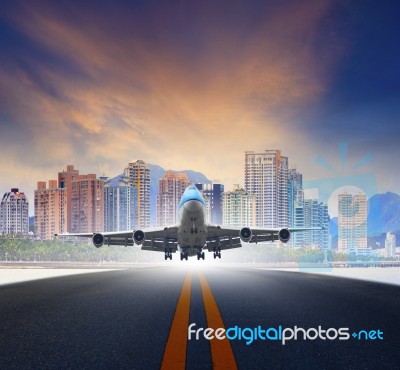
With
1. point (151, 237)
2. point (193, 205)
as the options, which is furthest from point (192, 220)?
point (151, 237)

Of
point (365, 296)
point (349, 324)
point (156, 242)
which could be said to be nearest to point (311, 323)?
point (349, 324)

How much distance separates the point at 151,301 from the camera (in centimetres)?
1065

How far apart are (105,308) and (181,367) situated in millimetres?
5070

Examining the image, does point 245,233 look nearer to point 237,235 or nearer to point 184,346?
point 237,235

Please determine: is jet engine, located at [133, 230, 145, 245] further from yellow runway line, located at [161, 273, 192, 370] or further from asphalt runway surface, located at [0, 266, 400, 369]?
yellow runway line, located at [161, 273, 192, 370]

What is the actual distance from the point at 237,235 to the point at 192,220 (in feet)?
32.9

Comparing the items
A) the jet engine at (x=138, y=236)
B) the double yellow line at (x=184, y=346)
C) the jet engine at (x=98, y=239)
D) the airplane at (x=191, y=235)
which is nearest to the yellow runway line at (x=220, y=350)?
the double yellow line at (x=184, y=346)

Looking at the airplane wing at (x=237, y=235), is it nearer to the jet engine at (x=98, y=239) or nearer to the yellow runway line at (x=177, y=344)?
the jet engine at (x=98, y=239)

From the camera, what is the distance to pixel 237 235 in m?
43.8

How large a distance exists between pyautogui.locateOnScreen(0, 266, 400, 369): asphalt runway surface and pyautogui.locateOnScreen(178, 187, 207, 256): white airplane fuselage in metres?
22.0

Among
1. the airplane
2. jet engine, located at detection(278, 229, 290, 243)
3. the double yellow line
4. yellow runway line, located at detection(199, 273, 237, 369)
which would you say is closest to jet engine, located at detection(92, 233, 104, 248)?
the airplane

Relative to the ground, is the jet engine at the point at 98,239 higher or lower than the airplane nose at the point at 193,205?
lower

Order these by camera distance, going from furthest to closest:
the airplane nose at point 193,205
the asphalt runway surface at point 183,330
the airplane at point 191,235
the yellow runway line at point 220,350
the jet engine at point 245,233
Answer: the jet engine at point 245,233 < the airplane at point 191,235 < the airplane nose at point 193,205 < the asphalt runway surface at point 183,330 < the yellow runway line at point 220,350

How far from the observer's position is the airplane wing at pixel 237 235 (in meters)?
40.2
